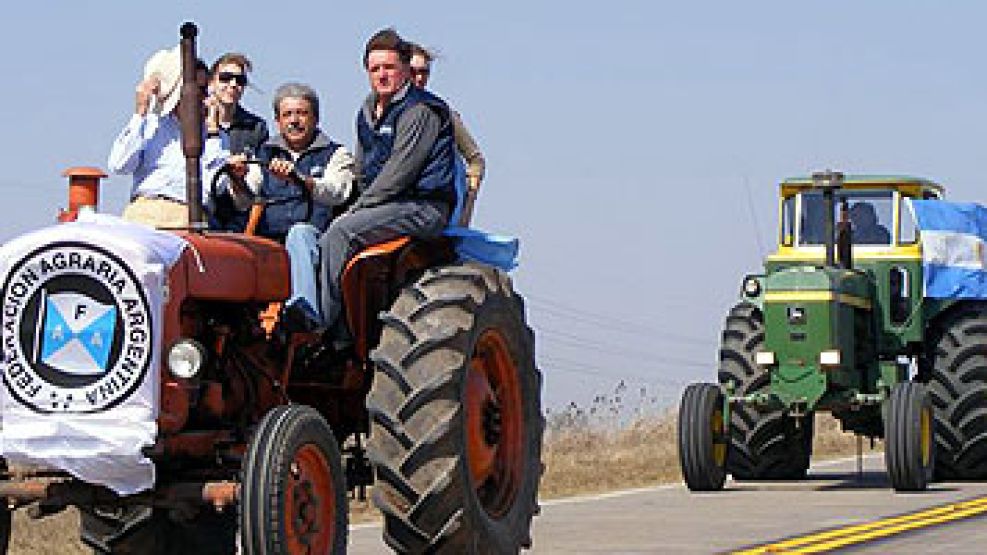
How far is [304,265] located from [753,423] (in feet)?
38.2

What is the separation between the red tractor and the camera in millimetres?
9203

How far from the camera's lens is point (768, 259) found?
882 inches

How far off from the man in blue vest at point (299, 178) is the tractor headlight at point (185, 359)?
3.62 feet

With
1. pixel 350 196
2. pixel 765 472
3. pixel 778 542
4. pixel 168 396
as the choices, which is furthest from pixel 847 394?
pixel 168 396

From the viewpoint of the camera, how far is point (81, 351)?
9062 mm

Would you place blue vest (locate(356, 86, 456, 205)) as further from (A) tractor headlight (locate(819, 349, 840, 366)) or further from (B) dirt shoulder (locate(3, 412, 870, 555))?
(A) tractor headlight (locate(819, 349, 840, 366))

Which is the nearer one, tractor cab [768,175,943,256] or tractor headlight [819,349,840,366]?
tractor headlight [819,349,840,366]

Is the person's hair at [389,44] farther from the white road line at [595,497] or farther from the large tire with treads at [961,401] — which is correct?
the large tire with treads at [961,401]

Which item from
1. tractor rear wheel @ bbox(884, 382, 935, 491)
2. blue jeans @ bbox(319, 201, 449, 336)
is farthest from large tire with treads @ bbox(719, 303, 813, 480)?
blue jeans @ bbox(319, 201, 449, 336)

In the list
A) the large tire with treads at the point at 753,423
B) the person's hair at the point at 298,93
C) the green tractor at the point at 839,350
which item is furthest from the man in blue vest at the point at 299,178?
the large tire with treads at the point at 753,423

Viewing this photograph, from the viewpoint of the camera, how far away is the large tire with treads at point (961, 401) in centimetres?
2105

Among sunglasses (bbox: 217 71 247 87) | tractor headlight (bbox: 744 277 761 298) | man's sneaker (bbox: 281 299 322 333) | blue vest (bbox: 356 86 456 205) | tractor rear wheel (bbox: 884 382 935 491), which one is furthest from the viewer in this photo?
tractor headlight (bbox: 744 277 761 298)

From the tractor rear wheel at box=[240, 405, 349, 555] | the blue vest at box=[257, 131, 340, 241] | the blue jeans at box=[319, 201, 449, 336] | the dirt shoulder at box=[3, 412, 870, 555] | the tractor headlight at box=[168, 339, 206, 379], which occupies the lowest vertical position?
the dirt shoulder at box=[3, 412, 870, 555]

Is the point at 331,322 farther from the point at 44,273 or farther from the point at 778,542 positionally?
the point at 778,542
